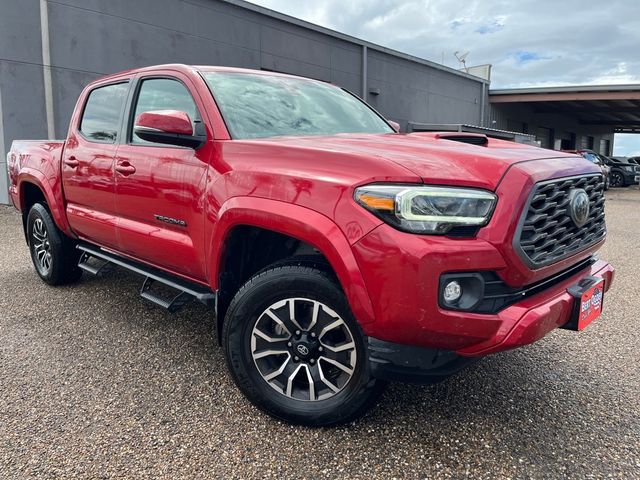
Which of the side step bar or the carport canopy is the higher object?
the carport canopy

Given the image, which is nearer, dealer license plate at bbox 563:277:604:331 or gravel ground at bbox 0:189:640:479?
gravel ground at bbox 0:189:640:479

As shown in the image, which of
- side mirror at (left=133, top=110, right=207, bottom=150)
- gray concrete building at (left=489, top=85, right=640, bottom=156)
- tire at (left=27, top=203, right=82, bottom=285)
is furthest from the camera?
gray concrete building at (left=489, top=85, right=640, bottom=156)

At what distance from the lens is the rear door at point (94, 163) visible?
12.0 ft

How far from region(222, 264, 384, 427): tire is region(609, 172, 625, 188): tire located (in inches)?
911

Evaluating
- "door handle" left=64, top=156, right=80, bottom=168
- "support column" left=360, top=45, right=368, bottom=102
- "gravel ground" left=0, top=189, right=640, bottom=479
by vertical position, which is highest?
"support column" left=360, top=45, right=368, bottom=102

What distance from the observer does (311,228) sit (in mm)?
2168

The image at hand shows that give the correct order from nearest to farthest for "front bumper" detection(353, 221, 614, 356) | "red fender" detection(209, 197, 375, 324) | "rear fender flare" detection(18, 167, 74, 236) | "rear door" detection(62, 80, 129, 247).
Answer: "front bumper" detection(353, 221, 614, 356) < "red fender" detection(209, 197, 375, 324) < "rear door" detection(62, 80, 129, 247) < "rear fender flare" detection(18, 167, 74, 236)

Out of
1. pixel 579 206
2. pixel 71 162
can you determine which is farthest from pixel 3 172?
pixel 579 206

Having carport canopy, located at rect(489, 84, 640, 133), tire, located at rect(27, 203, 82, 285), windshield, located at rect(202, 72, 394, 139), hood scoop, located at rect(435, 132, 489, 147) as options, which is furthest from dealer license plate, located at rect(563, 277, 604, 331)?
carport canopy, located at rect(489, 84, 640, 133)

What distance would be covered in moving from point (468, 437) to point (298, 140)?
5.54 ft

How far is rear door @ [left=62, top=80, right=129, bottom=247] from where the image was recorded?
3.65 m

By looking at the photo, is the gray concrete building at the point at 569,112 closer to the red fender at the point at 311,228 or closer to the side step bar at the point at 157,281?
the side step bar at the point at 157,281

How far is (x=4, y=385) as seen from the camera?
2.92 meters

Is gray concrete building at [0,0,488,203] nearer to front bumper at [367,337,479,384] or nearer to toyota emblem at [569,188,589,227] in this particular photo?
front bumper at [367,337,479,384]
